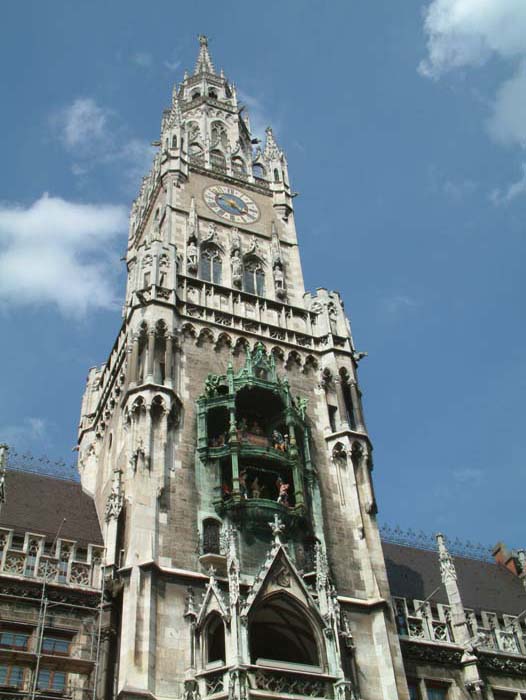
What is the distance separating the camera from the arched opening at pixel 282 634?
76.0 feet

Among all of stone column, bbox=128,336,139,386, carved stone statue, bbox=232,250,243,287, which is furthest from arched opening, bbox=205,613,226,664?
carved stone statue, bbox=232,250,243,287

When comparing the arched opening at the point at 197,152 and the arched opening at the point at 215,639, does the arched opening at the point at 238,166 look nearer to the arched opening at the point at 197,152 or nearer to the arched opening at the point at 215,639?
the arched opening at the point at 197,152

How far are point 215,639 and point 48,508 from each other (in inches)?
337

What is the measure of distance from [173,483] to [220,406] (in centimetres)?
325

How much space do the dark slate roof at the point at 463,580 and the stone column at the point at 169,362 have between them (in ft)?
35.9

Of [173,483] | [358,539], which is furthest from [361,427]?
[173,483]

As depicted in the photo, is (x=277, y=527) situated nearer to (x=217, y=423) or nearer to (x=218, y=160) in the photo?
(x=217, y=423)

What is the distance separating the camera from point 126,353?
29.8m

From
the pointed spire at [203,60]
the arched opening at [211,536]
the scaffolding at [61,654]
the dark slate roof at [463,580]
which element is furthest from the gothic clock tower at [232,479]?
the pointed spire at [203,60]

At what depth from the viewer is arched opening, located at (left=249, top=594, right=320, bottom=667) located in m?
23.2

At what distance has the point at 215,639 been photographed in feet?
75.6

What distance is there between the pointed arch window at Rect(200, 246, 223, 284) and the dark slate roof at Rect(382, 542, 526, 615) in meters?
12.8

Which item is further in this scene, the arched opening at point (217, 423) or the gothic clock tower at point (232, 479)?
the arched opening at point (217, 423)

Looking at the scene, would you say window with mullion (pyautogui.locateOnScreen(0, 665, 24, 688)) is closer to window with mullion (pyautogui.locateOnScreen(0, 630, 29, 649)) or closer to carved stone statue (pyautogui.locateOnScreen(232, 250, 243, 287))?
window with mullion (pyautogui.locateOnScreen(0, 630, 29, 649))
